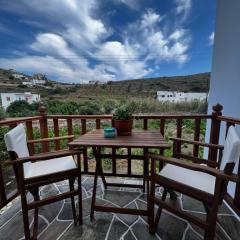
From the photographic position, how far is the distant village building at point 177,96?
5.40 meters

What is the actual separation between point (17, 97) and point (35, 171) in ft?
20.2

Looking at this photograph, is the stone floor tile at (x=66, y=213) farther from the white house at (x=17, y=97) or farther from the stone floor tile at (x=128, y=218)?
the white house at (x=17, y=97)

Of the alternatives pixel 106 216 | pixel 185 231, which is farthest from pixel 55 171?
pixel 185 231

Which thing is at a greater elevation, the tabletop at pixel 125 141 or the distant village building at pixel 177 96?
the distant village building at pixel 177 96

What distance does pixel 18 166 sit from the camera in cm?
140

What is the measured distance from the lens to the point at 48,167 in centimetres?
174

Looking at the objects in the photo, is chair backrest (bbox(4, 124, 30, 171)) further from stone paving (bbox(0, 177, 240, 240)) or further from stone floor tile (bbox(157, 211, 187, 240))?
stone floor tile (bbox(157, 211, 187, 240))

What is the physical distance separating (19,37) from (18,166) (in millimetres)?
8442

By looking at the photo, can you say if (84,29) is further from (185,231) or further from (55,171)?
(185,231)

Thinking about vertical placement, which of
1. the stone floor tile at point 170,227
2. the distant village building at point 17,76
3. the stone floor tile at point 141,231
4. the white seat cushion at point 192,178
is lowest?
the stone floor tile at point 170,227

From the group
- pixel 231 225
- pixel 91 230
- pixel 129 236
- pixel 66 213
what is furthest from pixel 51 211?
pixel 231 225

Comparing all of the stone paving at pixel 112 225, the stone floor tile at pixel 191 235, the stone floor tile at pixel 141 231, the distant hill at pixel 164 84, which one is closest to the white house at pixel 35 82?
the distant hill at pixel 164 84

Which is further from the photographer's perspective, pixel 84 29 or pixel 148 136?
pixel 84 29

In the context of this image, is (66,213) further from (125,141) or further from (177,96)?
(177,96)
